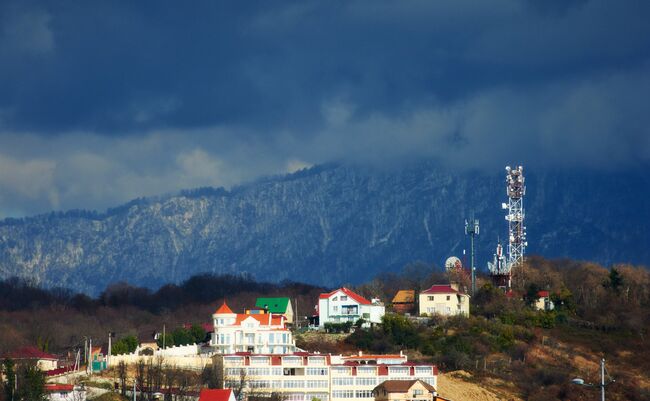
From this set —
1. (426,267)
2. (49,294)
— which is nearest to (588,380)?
(426,267)

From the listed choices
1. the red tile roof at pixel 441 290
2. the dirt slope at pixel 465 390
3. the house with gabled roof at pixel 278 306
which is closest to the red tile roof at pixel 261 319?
the house with gabled roof at pixel 278 306

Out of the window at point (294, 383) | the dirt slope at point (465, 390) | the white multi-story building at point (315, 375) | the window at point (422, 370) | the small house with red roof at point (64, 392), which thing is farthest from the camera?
the dirt slope at point (465, 390)

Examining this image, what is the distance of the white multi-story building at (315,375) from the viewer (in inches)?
4350

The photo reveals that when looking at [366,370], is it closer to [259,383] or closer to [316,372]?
[316,372]

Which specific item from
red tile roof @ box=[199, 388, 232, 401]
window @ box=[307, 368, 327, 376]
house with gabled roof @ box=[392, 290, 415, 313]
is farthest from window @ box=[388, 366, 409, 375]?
house with gabled roof @ box=[392, 290, 415, 313]

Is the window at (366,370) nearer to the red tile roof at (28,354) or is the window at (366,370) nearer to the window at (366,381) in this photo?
the window at (366,381)

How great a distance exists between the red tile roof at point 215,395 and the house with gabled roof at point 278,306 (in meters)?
35.3

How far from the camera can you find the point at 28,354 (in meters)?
118

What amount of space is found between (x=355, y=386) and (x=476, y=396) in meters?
8.81

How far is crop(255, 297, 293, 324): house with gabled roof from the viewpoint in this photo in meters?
136

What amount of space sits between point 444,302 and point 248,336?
1998cm

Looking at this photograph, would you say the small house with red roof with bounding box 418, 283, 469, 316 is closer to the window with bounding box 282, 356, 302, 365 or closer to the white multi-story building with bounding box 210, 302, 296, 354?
the white multi-story building with bounding box 210, 302, 296, 354

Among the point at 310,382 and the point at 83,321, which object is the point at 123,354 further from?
the point at 83,321

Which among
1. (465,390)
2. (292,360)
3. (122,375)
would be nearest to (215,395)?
(122,375)
